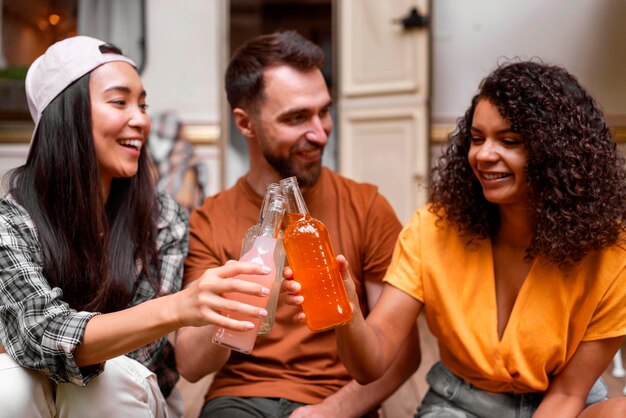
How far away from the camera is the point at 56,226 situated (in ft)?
4.79

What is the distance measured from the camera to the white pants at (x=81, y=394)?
1.28 m

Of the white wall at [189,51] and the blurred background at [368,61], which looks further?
the white wall at [189,51]

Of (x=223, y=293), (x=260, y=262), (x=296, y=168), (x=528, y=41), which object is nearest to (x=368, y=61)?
(x=528, y=41)

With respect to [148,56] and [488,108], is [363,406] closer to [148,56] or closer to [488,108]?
[488,108]

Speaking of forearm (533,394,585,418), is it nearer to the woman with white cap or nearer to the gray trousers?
the gray trousers

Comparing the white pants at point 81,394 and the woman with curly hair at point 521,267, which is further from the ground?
the woman with curly hair at point 521,267

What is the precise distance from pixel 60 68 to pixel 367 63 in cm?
275

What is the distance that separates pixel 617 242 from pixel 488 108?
0.38 meters

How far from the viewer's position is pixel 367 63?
4.04 metres

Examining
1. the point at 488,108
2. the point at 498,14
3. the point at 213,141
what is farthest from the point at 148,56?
the point at 488,108

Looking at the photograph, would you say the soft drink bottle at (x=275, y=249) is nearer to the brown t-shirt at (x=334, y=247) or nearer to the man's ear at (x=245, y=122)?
the brown t-shirt at (x=334, y=247)

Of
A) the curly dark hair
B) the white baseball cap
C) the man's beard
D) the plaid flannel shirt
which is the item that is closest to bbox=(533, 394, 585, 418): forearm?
the curly dark hair

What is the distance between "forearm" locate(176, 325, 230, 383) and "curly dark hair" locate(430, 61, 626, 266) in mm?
701

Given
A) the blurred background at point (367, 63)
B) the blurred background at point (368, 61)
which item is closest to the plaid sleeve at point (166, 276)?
the blurred background at point (368, 61)
